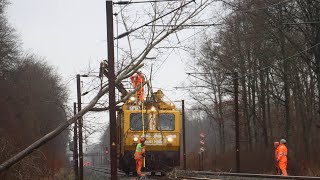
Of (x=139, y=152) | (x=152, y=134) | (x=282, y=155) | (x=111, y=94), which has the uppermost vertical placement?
(x=111, y=94)

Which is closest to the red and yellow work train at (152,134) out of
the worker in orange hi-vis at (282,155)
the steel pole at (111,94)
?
the worker in orange hi-vis at (282,155)

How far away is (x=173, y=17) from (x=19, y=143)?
8.91 m

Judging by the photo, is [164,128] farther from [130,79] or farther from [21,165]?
[21,165]

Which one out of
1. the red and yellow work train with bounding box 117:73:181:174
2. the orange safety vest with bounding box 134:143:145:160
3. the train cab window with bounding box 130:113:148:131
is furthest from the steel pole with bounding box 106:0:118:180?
the train cab window with bounding box 130:113:148:131

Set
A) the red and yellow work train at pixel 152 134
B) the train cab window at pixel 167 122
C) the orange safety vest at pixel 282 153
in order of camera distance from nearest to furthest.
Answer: the orange safety vest at pixel 282 153, the red and yellow work train at pixel 152 134, the train cab window at pixel 167 122

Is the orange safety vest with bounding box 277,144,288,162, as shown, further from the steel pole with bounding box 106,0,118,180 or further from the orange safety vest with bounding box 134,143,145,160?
the steel pole with bounding box 106,0,118,180

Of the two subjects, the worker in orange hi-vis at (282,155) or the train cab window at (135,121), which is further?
the train cab window at (135,121)

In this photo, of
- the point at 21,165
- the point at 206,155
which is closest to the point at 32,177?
the point at 21,165

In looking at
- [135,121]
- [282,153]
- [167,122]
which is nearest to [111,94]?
[135,121]

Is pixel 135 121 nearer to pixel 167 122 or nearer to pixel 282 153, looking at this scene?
pixel 167 122

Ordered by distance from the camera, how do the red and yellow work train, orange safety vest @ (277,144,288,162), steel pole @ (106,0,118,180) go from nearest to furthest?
1. steel pole @ (106,0,118,180)
2. orange safety vest @ (277,144,288,162)
3. the red and yellow work train

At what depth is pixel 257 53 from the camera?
39.4 metres

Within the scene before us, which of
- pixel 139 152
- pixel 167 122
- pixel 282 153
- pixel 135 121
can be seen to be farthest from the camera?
pixel 167 122

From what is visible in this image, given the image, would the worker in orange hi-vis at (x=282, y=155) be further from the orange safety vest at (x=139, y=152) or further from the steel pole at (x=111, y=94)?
the steel pole at (x=111, y=94)
